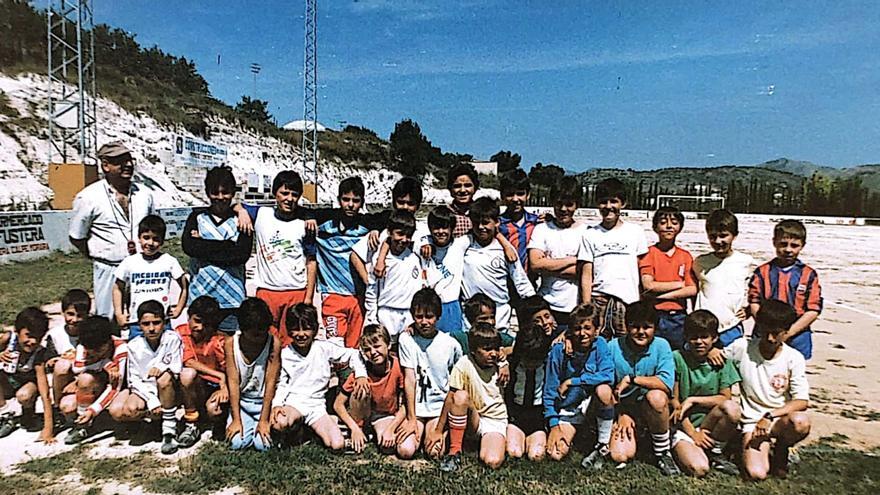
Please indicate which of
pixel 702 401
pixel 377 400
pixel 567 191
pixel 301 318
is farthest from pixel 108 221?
pixel 702 401

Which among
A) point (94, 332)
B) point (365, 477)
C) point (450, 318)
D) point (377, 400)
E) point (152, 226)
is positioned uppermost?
point (152, 226)

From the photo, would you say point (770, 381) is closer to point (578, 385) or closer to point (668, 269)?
point (668, 269)

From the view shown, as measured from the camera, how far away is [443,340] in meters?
4.57

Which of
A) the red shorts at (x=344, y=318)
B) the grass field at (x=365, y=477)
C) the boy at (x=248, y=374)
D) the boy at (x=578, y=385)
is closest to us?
the grass field at (x=365, y=477)

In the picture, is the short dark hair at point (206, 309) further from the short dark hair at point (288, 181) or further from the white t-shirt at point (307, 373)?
the short dark hair at point (288, 181)

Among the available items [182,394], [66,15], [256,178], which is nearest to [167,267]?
[182,394]

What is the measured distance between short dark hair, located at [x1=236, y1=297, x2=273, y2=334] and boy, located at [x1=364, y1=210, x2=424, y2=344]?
76cm

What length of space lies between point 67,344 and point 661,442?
4216 mm

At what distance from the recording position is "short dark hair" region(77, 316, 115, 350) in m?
4.71

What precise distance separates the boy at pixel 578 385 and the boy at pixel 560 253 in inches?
16.4

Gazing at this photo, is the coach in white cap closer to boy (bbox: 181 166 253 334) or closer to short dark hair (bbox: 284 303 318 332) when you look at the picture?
boy (bbox: 181 166 253 334)

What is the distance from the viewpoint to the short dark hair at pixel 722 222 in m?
4.69

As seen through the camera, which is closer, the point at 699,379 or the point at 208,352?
the point at 699,379

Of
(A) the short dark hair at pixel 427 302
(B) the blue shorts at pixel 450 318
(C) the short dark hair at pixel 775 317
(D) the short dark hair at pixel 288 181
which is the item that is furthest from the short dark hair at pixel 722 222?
(D) the short dark hair at pixel 288 181
